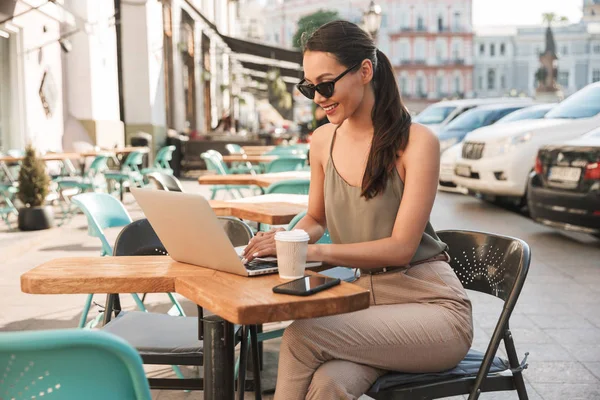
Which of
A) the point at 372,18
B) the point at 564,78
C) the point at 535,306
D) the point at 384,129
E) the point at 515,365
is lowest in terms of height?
the point at 535,306

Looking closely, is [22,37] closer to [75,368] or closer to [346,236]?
[346,236]

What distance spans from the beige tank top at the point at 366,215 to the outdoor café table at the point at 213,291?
1.34ft

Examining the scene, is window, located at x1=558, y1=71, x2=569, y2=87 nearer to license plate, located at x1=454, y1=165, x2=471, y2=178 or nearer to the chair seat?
license plate, located at x1=454, y1=165, x2=471, y2=178

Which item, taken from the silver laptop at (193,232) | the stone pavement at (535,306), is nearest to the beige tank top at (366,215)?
the silver laptop at (193,232)

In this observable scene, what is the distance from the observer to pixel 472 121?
13812 millimetres

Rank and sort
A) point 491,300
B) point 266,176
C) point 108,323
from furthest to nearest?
1. point 266,176
2. point 491,300
3. point 108,323

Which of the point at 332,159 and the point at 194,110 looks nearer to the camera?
the point at 332,159

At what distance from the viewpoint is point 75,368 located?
1400 millimetres

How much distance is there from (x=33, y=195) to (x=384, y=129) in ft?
23.1

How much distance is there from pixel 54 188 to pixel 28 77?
195 cm

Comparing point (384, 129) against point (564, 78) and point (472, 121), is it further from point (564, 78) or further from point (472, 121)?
point (564, 78)

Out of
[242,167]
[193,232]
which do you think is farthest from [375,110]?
[242,167]

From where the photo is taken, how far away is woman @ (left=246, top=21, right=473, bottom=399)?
81.5 inches

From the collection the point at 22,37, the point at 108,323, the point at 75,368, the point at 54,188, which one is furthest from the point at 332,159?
the point at 22,37
